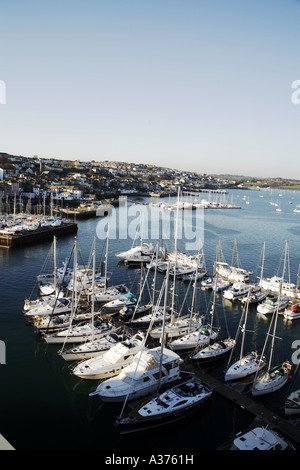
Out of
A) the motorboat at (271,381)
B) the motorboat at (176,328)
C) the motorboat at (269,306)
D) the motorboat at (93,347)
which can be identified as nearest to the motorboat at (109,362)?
the motorboat at (93,347)

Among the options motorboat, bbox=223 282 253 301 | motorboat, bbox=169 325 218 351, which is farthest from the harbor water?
motorboat, bbox=169 325 218 351

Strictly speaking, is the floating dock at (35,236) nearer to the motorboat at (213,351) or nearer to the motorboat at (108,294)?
the motorboat at (108,294)

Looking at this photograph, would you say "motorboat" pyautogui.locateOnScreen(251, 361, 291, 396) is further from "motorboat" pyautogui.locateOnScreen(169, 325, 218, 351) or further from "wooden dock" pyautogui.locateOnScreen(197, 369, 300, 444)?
"motorboat" pyautogui.locateOnScreen(169, 325, 218, 351)

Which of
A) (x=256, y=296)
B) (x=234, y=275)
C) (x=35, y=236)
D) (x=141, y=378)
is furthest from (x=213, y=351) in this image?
(x=35, y=236)
